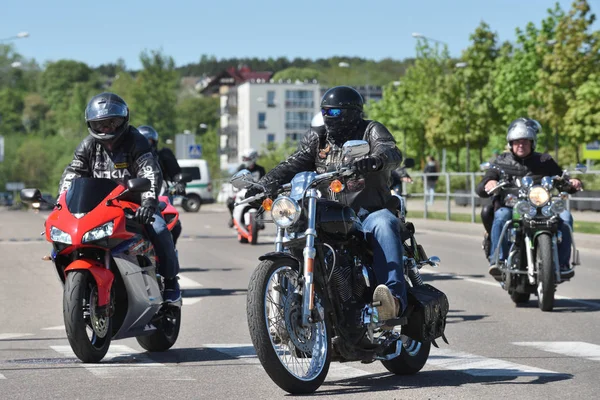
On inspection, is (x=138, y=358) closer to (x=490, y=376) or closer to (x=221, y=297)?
(x=490, y=376)

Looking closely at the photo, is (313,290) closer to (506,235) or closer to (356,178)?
(356,178)

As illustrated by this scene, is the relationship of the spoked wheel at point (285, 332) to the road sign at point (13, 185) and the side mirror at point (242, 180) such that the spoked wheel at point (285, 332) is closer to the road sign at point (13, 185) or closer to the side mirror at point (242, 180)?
the side mirror at point (242, 180)

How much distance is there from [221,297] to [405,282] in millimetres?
6274

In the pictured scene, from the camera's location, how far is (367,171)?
6.75 metres

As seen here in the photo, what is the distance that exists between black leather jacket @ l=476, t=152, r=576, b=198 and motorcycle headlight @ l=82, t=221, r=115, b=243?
5099 mm

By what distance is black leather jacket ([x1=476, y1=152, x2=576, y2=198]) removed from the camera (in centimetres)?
1228

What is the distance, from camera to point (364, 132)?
293 inches

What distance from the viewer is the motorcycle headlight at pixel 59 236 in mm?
7948

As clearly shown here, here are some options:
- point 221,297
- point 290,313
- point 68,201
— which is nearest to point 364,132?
point 290,313

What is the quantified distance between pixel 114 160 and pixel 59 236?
1.01m

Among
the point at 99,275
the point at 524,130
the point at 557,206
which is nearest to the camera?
the point at 99,275

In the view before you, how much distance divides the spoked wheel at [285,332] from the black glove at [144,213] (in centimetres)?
196

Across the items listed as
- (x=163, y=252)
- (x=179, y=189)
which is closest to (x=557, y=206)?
(x=179, y=189)

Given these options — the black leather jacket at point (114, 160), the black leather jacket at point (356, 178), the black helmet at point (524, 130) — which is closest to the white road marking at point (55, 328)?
the black leather jacket at point (114, 160)
